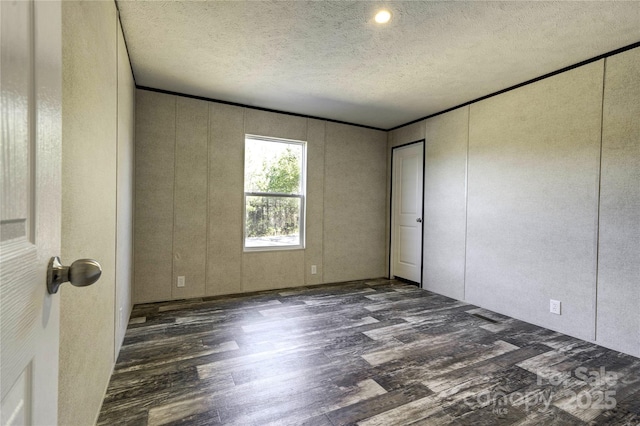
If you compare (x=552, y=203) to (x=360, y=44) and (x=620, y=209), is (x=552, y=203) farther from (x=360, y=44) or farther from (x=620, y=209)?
(x=360, y=44)

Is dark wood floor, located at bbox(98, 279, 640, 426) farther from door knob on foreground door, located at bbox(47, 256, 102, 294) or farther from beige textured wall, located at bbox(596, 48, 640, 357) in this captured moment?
door knob on foreground door, located at bbox(47, 256, 102, 294)

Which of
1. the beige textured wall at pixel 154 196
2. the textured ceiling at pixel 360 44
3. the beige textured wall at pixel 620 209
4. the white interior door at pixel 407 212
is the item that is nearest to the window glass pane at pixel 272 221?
the beige textured wall at pixel 154 196

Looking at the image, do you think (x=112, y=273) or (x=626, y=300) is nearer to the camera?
(x=112, y=273)

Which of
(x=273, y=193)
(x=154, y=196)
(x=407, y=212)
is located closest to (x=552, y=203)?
(x=407, y=212)

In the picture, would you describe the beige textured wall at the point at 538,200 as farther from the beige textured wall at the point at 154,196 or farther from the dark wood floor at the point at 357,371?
the beige textured wall at the point at 154,196

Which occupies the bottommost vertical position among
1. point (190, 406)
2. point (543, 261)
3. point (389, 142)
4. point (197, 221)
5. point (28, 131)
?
point (190, 406)

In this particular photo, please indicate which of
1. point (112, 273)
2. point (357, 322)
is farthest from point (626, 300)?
point (112, 273)

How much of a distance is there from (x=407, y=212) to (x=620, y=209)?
99.2 inches

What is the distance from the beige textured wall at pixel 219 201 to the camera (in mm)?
3537

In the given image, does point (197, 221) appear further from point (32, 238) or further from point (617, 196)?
point (617, 196)

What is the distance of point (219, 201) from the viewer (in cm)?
388

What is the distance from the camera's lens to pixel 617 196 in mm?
2529

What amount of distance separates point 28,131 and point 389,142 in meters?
5.08

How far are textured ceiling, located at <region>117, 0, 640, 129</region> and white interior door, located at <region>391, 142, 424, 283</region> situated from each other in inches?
46.4
